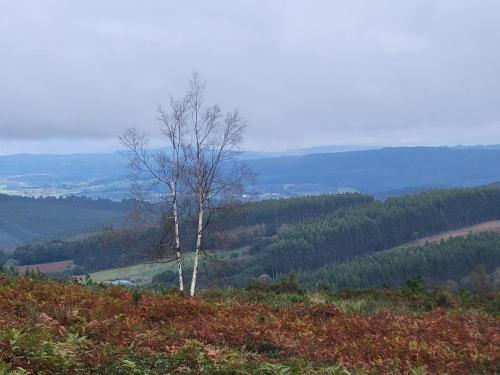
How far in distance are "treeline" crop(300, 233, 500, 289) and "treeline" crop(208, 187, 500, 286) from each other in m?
13.5

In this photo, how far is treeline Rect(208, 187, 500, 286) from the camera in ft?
360

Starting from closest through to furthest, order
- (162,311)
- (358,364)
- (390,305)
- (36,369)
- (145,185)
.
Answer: (36,369)
(358,364)
(162,311)
(390,305)
(145,185)

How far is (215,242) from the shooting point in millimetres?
26609

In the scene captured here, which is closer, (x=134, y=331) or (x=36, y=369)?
(x=36, y=369)

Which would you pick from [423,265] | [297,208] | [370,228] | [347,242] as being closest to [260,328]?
[423,265]

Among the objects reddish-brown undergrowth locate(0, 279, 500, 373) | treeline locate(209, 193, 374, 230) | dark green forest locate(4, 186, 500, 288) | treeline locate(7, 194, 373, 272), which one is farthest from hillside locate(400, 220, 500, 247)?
reddish-brown undergrowth locate(0, 279, 500, 373)

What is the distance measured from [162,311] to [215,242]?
42.6 ft

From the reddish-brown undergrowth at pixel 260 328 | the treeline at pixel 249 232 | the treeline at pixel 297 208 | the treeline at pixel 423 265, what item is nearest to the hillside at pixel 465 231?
the treeline at pixel 423 265

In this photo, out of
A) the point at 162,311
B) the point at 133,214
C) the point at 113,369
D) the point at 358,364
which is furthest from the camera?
the point at 133,214

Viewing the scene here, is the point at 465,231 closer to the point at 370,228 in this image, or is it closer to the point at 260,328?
the point at 370,228

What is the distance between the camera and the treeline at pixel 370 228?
109625 millimetres

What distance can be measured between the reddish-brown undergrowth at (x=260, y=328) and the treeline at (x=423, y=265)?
6873 centimetres

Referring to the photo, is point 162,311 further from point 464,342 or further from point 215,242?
point 215,242

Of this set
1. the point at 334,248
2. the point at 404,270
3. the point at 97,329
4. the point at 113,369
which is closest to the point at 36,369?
the point at 113,369
